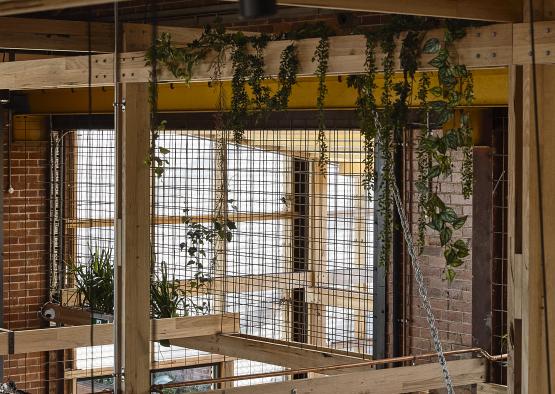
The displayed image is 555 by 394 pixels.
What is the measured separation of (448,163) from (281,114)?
378cm

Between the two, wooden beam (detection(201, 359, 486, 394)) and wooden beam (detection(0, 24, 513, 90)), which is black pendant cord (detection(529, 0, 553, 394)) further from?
wooden beam (detection(201, 359, 486, 394))

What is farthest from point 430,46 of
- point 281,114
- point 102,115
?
point 102,115

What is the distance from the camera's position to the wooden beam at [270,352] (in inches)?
262

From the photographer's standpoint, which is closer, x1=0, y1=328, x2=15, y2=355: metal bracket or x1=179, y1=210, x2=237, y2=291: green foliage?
x1=179, y1=210, x2=237, y2=291: green foliage

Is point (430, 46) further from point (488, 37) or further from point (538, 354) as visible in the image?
point (538, 354)

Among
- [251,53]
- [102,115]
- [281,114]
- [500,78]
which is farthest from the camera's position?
[102,115]

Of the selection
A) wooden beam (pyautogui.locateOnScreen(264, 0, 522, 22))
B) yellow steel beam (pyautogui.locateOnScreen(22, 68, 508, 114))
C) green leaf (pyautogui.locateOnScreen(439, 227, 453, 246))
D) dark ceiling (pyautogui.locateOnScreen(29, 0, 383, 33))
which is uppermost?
dark ceiling (pyautogui.locateOnScreen(29, 0, 383, 33))

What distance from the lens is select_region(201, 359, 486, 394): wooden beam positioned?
505 centimetres

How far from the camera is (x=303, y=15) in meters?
7.27

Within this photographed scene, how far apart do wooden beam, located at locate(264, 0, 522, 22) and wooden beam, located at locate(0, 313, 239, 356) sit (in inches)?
124

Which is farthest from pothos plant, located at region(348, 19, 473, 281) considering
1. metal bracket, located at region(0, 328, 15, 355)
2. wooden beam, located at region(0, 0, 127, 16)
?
metal bracket, located at region(0, 328, 15, 355)

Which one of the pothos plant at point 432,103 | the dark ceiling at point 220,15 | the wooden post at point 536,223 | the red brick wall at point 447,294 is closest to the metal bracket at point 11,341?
the dark ceiling at point 220,15

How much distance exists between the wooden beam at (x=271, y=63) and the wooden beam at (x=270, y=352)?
2454 mm

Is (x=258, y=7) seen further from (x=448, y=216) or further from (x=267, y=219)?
(x=267, y=219)
